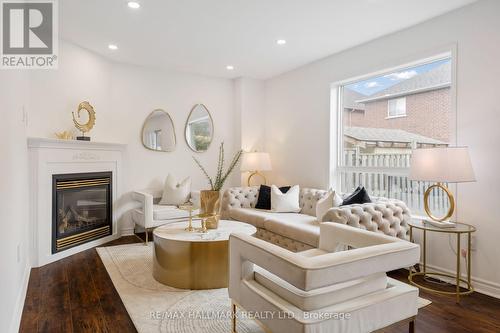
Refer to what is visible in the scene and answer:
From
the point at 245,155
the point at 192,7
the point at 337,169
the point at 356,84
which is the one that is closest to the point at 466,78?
the point at 356,84

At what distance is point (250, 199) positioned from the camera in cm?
485

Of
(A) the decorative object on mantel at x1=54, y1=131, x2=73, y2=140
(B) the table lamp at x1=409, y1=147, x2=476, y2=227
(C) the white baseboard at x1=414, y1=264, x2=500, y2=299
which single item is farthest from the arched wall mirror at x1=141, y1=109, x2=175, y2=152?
(C) the white baseboard at x1=414, y1=264, x2=500, y2=299

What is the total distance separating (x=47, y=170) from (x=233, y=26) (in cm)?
272

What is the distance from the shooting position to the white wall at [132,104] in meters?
3.97

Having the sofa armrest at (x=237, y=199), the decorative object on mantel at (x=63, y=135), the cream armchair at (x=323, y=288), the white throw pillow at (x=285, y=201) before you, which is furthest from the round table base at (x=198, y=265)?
the decorative object on mantel at (x=63, y=135)

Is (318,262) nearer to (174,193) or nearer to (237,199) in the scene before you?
(237,199)

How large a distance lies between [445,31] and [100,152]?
14.4ft

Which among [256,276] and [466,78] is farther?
[466,78]

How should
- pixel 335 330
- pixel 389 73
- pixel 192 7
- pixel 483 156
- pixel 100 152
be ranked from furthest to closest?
pixel 100 152, pixel 389 73, pixel 192 7, pixel 483 156, pixel 335 330

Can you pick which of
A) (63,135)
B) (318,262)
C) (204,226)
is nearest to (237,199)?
(204,226)

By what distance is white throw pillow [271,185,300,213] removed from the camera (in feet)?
14.5

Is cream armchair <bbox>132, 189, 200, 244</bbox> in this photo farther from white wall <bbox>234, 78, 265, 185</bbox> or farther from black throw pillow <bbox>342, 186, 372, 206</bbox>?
black throw pillow <bbox>342, 186, 372, 206</bbox>

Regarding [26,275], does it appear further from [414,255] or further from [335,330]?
[414,255]

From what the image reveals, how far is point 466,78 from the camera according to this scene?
9.98 ft
